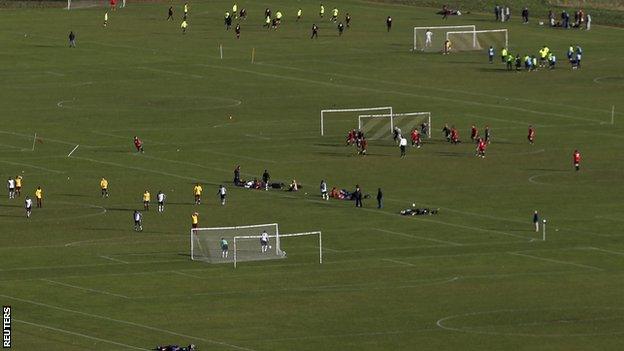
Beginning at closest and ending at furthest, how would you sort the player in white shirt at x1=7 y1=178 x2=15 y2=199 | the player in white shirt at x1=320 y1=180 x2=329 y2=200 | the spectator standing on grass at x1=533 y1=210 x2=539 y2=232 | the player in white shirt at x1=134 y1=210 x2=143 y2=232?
the spectator standing on grass at x1=533 y1=210 x2=539 y2=232 < the player in white shirt at x1=134 y1=210 x2=143 y2=232 < the player in white shirt at x1=320 y1=180 x2=329 y2=200 < the player in white shirt at x1=7 y1=178 x2=15 y2=199

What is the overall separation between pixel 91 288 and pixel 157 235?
19602 mm

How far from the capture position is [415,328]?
133 m

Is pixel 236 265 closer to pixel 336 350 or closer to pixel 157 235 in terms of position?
pixel 157 235

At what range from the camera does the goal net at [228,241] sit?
156 metres

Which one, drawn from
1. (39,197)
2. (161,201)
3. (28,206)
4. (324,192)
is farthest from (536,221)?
(39,197)

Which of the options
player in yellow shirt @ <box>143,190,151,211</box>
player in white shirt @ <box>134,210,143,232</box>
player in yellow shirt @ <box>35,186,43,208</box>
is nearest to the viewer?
player in white shirt @ <box>134,210,143,232</box>

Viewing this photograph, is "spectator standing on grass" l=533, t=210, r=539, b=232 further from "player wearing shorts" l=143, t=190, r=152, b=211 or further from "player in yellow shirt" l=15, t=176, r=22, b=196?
"player in yellow shirt" l=15, t=176, r=22, b=196

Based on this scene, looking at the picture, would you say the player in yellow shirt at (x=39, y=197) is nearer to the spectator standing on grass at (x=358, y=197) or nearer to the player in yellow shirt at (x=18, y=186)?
the player in yellow shirt at (x=18, y=186)

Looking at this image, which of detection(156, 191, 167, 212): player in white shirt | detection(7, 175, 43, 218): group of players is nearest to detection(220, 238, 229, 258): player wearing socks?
detection(156, 191, 167, 212): player in white shirt

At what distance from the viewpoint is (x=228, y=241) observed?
157 m

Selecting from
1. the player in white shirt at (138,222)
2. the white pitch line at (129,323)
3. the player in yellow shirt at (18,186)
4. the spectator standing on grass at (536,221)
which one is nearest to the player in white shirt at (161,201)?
the player in white shirt at (138,222)

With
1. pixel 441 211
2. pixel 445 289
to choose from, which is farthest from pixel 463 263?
pixel 441 211

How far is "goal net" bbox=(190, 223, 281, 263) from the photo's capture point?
513ft

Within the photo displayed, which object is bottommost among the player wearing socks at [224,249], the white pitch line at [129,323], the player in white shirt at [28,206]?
the white pitch line at [129,323]
